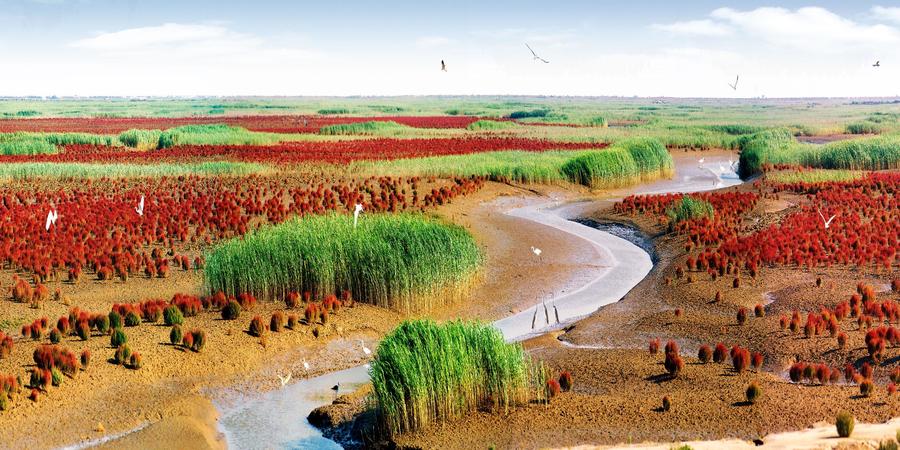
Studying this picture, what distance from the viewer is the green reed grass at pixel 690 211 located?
27.2 m

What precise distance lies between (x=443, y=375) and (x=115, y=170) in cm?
3422

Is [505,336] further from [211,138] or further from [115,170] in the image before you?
[211,138]

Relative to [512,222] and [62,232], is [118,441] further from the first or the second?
[512,222]

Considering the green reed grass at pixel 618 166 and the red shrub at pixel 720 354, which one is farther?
the green reed grass at pixel 618 166

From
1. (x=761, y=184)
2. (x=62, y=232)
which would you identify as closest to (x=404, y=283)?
(x=62, y=232)

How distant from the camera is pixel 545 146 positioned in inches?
2331

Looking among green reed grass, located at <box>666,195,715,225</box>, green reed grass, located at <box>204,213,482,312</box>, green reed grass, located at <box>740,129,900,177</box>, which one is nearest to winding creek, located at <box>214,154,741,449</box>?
green reed grass, located at <box>666,195,715,225</box>

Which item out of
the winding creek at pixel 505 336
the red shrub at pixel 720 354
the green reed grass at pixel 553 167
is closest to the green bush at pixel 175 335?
the winding creek at pixel 505 336

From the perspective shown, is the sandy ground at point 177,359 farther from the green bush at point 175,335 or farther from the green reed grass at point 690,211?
the green reed grass at point 690,211

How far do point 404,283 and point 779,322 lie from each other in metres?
7.20

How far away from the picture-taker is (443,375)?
11078mm

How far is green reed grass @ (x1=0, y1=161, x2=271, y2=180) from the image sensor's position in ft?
129

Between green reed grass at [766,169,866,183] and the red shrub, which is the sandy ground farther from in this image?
green reed grass at [766,169,866,183]

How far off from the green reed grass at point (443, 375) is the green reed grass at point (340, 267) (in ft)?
18.8
